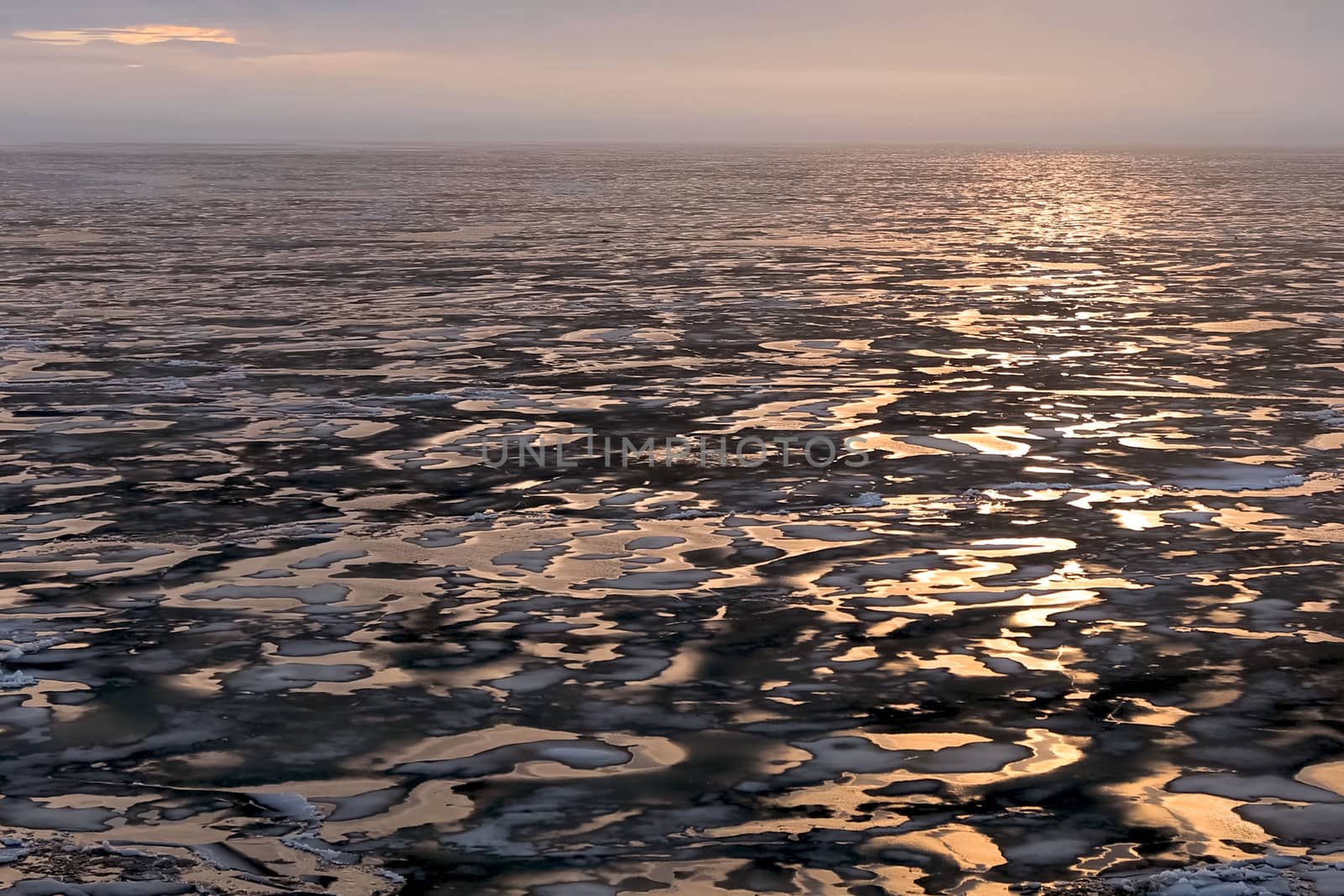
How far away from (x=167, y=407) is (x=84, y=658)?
17.6ft

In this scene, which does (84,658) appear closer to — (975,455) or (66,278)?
(975,455)

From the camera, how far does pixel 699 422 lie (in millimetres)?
10039

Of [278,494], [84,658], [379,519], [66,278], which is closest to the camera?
[84,658]

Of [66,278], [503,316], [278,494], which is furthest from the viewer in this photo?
[66,278]

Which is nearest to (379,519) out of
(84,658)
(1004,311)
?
(84,658)

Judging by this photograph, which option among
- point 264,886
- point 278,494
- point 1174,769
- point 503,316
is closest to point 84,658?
point 264,886

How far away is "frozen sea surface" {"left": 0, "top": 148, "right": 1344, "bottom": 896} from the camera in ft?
13.4

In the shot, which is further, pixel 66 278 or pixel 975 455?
pixel 66 278

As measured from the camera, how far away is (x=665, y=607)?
19.9 ft

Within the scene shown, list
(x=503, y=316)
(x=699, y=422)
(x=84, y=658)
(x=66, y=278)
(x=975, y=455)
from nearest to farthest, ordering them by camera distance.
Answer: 1. (x=84, y=658)
2. (x=975, y=455)
3. (x=699, y=422)
4. (x=503, y=316)
5. (x=66, y=278)

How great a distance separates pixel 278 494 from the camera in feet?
26.1

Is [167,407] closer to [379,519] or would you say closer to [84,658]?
[379,519]

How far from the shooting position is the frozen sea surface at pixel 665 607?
4090 mm

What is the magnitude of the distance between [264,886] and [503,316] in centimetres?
1266
